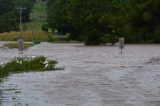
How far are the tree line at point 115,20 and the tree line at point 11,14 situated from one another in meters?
53.5

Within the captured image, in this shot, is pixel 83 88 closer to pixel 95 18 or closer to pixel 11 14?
pixel 95 18

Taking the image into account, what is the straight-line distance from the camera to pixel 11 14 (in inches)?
4892

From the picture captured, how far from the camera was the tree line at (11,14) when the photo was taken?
12150 cm

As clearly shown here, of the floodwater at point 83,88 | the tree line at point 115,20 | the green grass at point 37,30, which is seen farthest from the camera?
the green grass at point 37,30

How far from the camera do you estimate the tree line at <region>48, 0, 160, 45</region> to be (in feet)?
199

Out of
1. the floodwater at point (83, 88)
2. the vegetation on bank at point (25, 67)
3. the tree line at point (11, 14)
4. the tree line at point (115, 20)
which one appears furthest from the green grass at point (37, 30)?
the floodwater at point (83, 88)

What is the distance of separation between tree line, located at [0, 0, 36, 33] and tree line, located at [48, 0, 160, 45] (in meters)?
53.5

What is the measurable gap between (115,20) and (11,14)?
66798 mm

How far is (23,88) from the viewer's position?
16.7m

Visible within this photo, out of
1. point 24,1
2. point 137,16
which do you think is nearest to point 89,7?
point 137,16

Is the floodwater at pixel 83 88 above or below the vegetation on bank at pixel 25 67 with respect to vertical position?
above

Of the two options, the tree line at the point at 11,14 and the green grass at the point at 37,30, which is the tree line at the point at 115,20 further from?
the tree line at the point at 11,14

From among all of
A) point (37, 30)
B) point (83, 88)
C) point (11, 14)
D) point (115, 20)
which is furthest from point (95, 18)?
point (37, 30)

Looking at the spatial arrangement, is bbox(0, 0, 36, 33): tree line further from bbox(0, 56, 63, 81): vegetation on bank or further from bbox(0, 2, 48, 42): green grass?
bbox(0, 56, 63, 81): vegetation on bank
